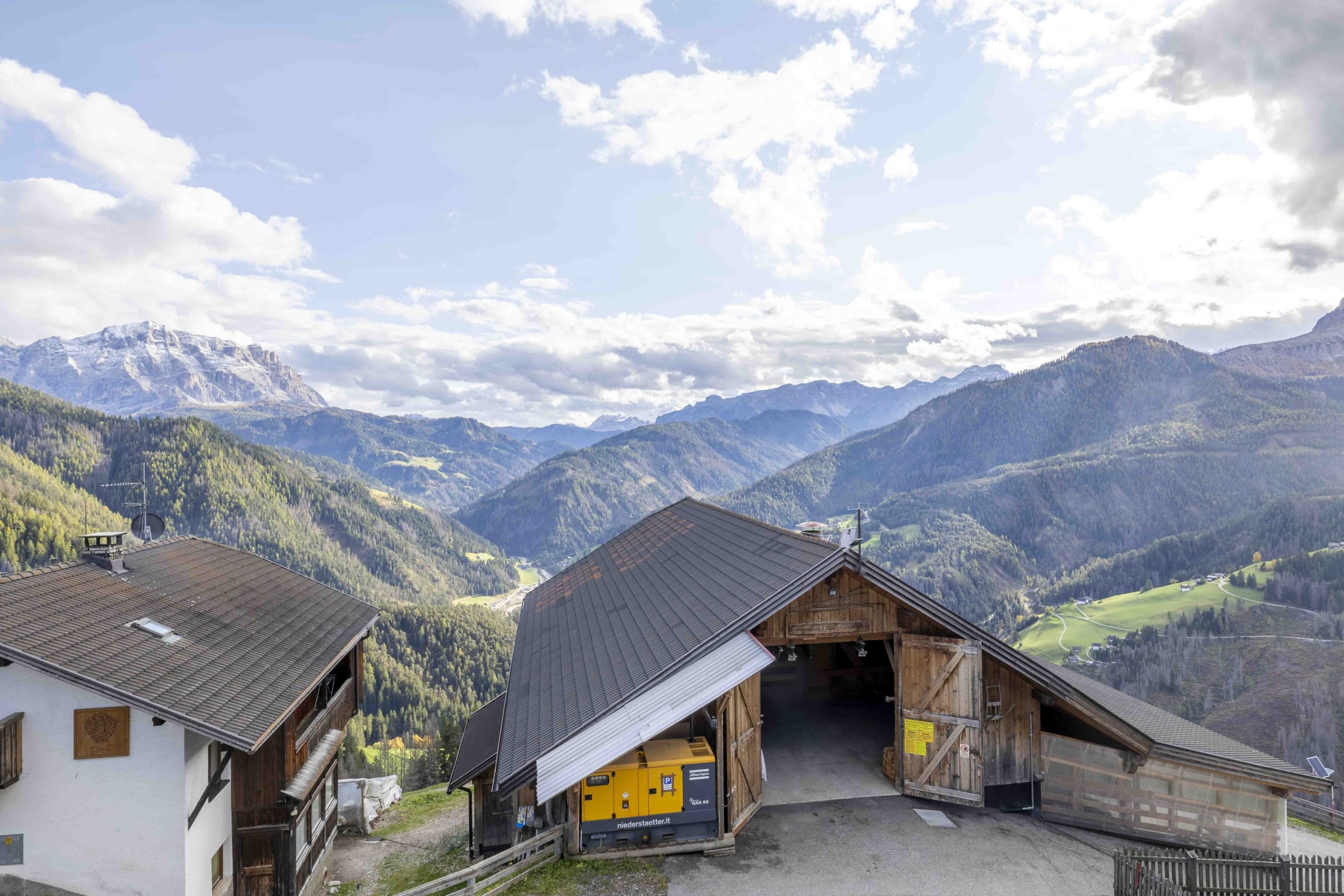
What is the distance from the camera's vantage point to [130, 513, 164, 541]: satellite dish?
2216 centimetres

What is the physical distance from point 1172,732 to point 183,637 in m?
26.7

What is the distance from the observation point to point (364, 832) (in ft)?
85.5

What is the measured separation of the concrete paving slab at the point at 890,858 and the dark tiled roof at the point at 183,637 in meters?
10.2

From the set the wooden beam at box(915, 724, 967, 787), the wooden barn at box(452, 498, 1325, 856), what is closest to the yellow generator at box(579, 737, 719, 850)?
the wooden barn at box(452, 498, 1325, 856)

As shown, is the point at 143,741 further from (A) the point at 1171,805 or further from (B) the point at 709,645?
(A) the point at 1171,805

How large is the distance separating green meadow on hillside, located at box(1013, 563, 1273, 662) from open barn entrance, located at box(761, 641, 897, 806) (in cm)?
11160

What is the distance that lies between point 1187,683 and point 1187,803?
358 feet

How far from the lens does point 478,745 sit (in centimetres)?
1978

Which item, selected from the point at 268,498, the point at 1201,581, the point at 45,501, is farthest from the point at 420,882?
the point at 268,498

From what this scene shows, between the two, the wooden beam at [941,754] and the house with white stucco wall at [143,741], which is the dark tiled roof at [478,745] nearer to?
the house with white stucco wall at [143,741]

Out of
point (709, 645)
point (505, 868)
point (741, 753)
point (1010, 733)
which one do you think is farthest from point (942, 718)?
point (505, 868)

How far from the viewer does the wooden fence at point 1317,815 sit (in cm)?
3000

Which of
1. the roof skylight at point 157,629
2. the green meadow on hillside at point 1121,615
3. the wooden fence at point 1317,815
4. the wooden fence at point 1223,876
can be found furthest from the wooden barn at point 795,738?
the green meadow on hillside at point 1121,615

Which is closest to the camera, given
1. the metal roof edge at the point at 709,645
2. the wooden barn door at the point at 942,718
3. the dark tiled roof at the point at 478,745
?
the metal roof edge at the point at 709,645
